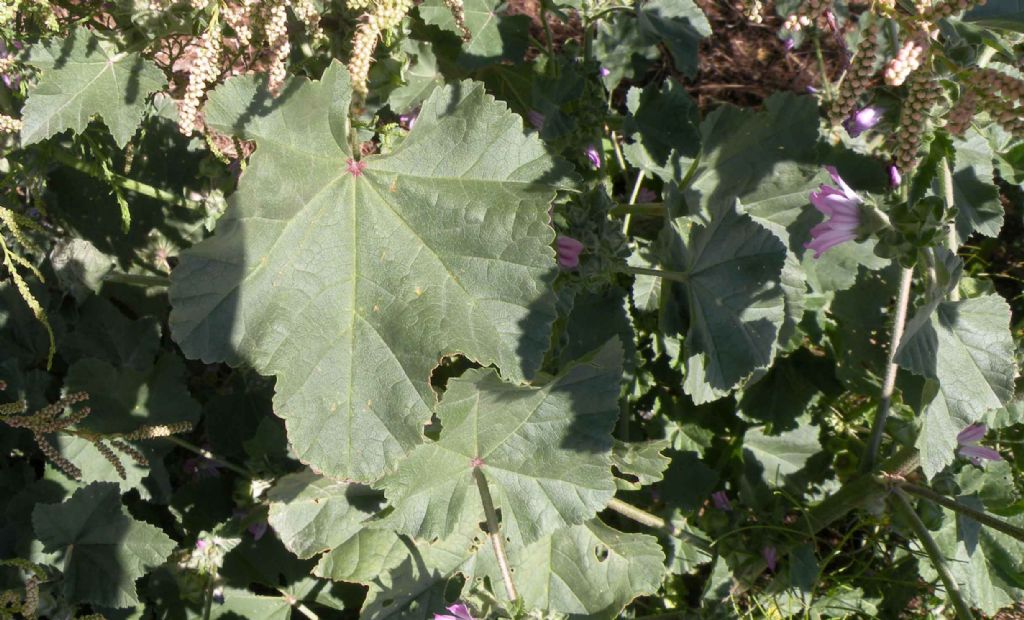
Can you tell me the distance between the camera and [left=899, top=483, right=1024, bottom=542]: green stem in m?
1.64

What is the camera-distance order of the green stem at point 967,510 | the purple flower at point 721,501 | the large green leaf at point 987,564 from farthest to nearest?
the purple flower at point 721,501 → the large green leaf at point 987,564 → the green stem at point 967,510

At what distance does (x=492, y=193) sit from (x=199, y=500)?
132 cm

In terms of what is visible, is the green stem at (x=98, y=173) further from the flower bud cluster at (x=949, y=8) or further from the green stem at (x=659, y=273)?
the flower bud cluster at (x=949, y=8)

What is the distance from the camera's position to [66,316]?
2.55 metres

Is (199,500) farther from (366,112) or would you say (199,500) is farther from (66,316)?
(366,112)

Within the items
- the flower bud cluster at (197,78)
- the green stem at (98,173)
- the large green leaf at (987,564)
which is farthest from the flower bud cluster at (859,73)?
the green stem at (98,173)

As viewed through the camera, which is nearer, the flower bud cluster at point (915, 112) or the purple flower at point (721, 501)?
the flower bud cluster at point (915, 112)

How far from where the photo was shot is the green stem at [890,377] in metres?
1.73

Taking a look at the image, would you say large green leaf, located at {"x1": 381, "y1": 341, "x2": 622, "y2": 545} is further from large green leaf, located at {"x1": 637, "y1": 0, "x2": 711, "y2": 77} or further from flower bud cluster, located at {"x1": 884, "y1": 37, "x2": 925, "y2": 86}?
large green leaf, located at {"x1": 637, "y1": 0, "x2": 711, "y2": 77}

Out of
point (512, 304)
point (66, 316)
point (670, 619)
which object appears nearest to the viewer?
point (512, 304)

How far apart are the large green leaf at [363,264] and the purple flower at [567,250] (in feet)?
0.76

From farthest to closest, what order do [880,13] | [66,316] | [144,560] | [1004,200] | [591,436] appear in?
[1004,200]
[66,316]
[144,560]
[591,436]
[880,13]

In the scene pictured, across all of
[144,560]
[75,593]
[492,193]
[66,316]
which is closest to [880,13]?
[492,193]

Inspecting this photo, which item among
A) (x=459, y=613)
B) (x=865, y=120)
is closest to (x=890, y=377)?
(x=865, y=120)
